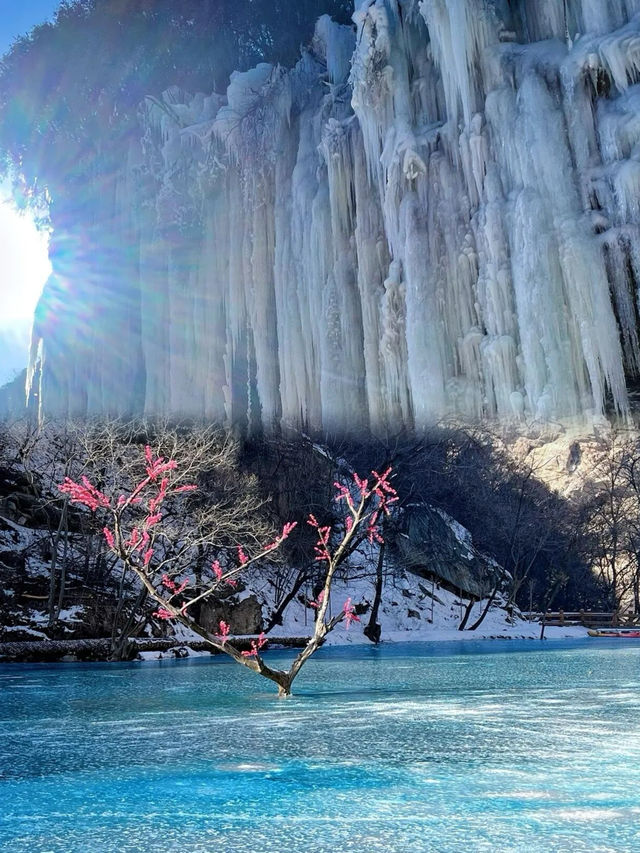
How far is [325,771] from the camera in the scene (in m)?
4.18

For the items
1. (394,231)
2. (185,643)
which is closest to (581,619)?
(185,643)

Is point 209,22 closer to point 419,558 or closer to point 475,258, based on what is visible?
point 475,258

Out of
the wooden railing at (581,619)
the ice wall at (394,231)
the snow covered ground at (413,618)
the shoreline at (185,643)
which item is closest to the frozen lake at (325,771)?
the shoreline at (185,643)

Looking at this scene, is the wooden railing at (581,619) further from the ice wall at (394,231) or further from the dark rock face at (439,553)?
the ice wall at (394,231)

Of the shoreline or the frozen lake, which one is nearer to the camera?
the frozen lake

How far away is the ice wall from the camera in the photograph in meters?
13.7

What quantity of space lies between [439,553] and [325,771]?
82.7ft

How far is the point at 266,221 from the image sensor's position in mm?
22062

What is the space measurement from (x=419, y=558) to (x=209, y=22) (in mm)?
19737

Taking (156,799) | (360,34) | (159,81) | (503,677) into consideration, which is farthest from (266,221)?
(156,799)

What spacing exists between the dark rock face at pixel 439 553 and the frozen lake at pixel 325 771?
19.2m

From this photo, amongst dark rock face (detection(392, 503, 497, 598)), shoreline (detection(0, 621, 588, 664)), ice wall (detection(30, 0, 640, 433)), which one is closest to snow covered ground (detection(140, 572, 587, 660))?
shoreline (detection(0, 621, 588, 664))

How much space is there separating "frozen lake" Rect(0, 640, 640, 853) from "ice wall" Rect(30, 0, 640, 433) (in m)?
7.59

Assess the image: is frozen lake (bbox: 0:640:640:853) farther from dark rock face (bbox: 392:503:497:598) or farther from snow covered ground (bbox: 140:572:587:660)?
dark rock face (bbox: 392:503:497:598)
